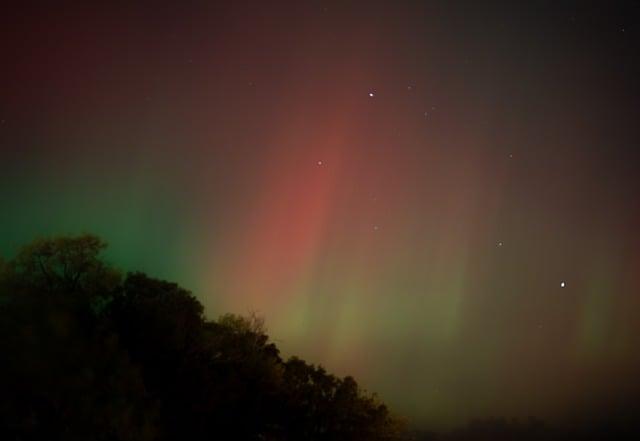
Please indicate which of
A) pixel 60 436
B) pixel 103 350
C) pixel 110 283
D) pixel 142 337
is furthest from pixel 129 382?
pixel 110 283

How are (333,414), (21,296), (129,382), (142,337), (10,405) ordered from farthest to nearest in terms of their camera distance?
(333,414) → (142,337) → (21,296) → (129,382) → (10,405)

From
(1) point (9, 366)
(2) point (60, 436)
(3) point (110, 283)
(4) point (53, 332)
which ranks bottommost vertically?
(2) point (60, 436)

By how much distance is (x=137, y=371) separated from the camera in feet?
79.8


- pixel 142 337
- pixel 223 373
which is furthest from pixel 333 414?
pixel 142 337

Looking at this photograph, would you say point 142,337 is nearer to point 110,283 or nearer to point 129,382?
point 110,283

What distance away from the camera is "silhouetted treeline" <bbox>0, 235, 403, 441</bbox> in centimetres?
2186

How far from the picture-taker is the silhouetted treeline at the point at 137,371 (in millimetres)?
21859

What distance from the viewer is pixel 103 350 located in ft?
81.3

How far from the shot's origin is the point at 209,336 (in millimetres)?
30672

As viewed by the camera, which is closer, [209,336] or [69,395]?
[69,395]

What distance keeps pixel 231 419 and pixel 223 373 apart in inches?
83.2

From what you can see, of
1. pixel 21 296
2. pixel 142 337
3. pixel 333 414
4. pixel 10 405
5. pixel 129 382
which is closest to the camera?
pixel 10 405

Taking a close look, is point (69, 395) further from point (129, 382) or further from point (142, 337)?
point (142, 337)

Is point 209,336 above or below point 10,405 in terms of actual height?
above
